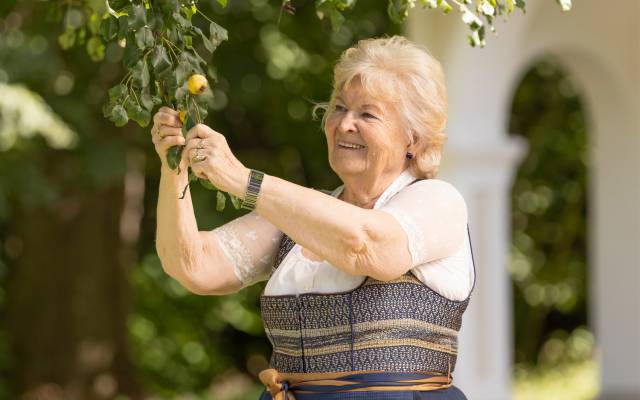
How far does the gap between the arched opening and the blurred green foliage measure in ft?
0.04

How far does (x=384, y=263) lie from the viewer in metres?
2.36

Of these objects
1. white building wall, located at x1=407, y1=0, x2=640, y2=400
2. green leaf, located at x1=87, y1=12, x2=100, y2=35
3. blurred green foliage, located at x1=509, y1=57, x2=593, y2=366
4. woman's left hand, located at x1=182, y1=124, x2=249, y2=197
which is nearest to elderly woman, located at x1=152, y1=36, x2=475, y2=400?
woman's left hand, located at x1=182, y1=124, x2=249, y2=197

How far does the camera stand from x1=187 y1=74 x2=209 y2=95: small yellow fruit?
7.61 feet

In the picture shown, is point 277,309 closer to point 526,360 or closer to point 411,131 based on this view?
point 411,131

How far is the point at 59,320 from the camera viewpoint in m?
8.18

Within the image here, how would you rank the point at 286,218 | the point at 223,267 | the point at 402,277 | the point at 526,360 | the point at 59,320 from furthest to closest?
the point at 526,360 → the point at 59,320 → the point at 223,267 → the point at 402,277 → the point at 286,218

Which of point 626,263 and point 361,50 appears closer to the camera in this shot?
point 361,50

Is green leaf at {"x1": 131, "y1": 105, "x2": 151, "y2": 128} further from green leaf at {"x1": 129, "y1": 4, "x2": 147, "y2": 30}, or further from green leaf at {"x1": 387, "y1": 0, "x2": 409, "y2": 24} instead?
green leaf at {"x1": 387, "y1": 0, "x2": 409, "y2": 24}

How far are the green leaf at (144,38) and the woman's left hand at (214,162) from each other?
203 mm

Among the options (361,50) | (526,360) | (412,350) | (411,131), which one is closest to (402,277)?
(412,350)

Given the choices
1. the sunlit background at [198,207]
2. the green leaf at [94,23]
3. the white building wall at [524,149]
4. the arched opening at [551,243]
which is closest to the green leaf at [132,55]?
the green leaf at [94,23]

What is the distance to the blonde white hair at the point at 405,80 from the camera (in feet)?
8.23

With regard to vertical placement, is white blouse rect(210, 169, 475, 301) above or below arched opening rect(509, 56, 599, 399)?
below

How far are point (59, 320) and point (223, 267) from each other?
580 centimetres
